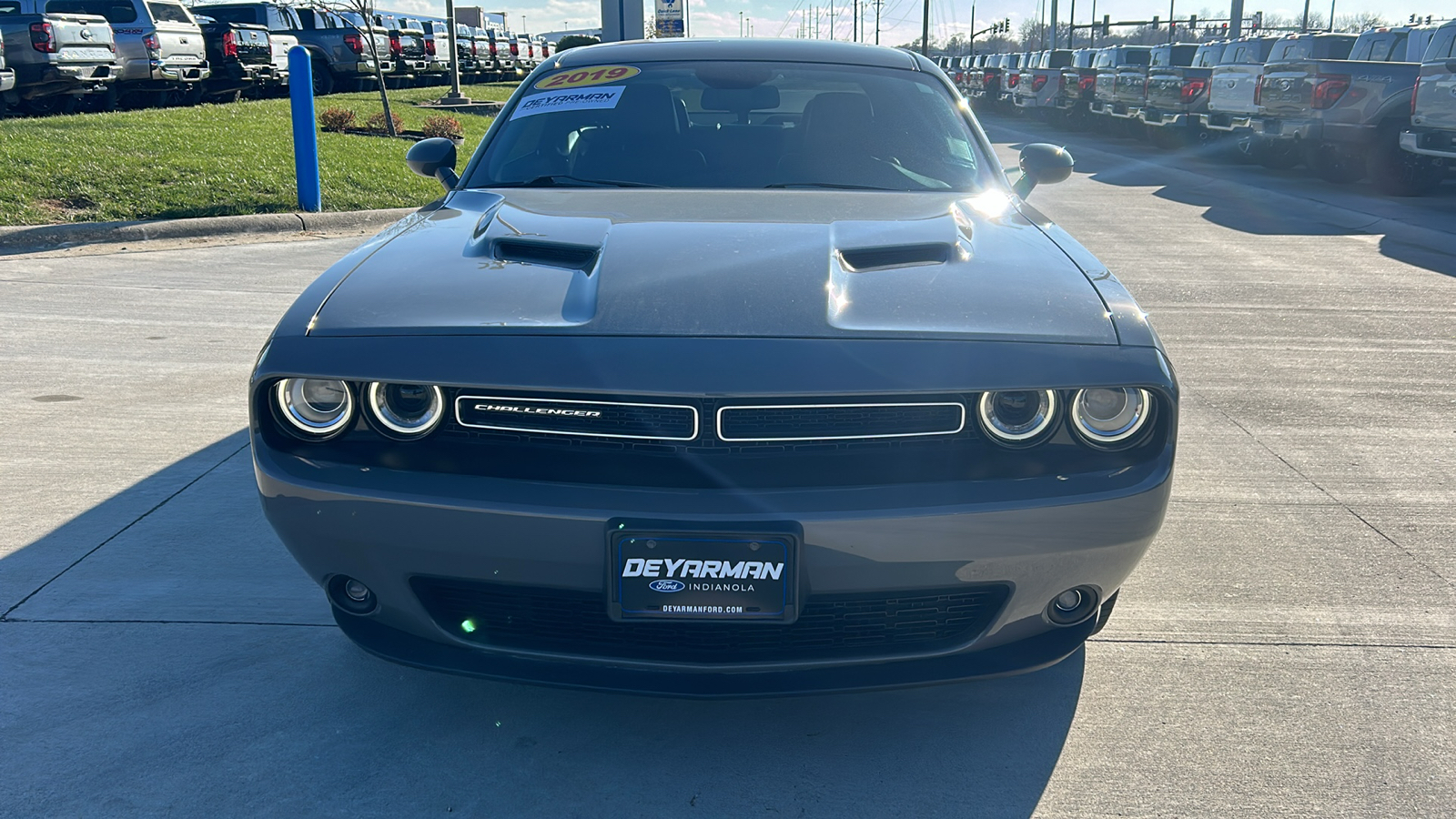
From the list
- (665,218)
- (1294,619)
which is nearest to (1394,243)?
(1294,619)

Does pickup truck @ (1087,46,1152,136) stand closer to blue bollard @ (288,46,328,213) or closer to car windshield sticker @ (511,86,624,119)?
blue bollard @ (288,46,328,213)

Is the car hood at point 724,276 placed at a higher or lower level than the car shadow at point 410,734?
higher

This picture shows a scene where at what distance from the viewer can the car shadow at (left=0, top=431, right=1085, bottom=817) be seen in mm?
Answer: 2270

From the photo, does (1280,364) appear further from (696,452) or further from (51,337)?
(51,337)

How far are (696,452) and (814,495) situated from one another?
0.24 m

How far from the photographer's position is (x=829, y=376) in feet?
6.79

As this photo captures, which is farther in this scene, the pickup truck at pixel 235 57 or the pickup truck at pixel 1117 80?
the pickup truck at pixel 1117 80

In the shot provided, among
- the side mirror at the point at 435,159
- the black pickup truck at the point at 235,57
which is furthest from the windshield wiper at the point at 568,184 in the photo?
the black pickup truck at the point at 235,57

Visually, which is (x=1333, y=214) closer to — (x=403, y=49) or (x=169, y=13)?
(x=169, y=13)

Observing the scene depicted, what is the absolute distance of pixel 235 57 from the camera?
19469mm

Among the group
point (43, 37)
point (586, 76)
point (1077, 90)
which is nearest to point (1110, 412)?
point (586, 76)

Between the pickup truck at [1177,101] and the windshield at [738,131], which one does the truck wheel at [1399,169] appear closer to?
the pickup truck at [1177,101]

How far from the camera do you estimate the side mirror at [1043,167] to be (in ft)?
12.8

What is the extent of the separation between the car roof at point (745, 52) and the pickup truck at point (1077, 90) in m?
22.6
